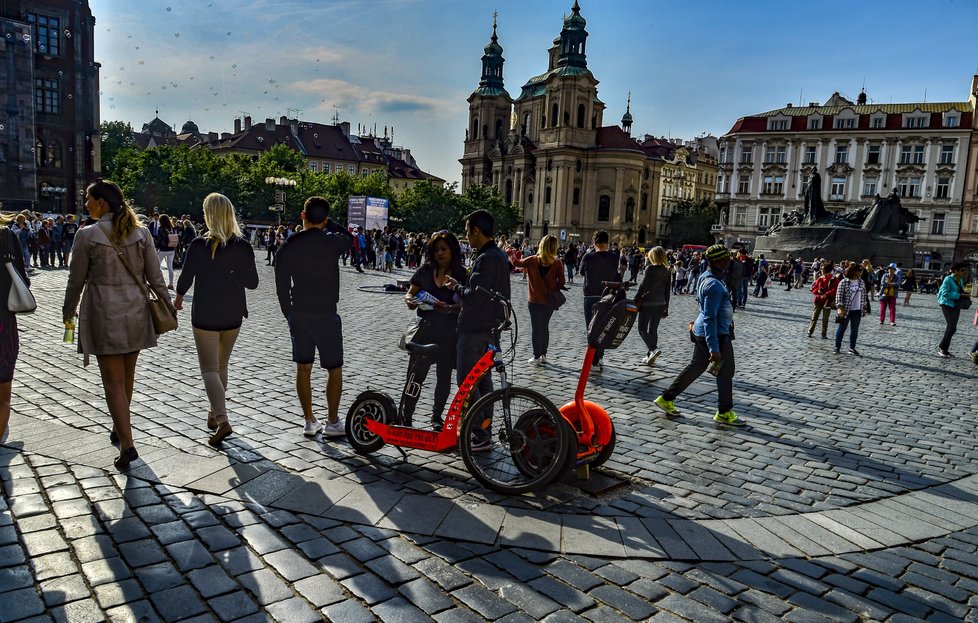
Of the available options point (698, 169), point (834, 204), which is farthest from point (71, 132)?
point (698, 169)

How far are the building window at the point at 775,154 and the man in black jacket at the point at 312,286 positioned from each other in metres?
84.6

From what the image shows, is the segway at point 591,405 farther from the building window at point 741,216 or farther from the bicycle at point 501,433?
the building window at point 741,216

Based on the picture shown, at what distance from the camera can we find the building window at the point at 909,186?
249ft

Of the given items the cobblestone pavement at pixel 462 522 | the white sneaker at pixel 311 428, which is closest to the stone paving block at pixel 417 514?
the cobblestone pavement at pixel 462 522

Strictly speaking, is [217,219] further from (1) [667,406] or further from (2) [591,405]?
(1) [667,406]

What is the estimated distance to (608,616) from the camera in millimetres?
3363

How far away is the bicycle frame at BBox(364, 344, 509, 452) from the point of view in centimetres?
492

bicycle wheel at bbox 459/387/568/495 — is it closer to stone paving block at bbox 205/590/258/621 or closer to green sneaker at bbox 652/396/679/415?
stone paving block at bbox 205/590/258/621

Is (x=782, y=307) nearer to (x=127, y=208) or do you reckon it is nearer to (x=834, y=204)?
(x=127, y=208)

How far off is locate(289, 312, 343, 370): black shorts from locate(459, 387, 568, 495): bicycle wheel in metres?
1.42

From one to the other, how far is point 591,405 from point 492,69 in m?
114

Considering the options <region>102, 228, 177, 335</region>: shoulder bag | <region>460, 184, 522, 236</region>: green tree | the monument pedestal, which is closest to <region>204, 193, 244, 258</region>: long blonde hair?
<region>102, 228, 177, 335</region>: shoulder bag

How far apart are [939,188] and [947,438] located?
268 ft

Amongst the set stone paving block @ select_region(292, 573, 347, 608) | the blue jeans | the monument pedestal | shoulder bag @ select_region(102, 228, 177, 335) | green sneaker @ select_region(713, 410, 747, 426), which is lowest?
stone paving block @ select_region(292, 573, 347, 608)
